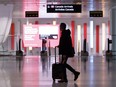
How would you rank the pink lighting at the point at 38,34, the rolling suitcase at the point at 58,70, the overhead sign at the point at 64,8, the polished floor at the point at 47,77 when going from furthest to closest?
the pink lighting at the point at 38,34 < the overhead sign at the point at 64,8 < the rolling suitcase at the point at 58,70 < the polished floor at the point at 47,77

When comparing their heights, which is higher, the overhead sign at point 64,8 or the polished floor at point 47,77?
the overhead sign at point 64,8

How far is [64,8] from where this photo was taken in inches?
1071

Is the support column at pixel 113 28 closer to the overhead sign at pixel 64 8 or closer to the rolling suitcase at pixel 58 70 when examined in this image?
the overhead sign at pixel 64 8

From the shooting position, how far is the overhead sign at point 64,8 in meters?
26.7

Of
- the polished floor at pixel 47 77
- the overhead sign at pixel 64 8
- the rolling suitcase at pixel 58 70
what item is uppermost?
the overhead sign at pixel 64 8

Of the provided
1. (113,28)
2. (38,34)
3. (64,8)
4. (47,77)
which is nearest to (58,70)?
(47,77)

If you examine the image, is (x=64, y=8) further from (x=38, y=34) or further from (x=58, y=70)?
(x=58, y=70)

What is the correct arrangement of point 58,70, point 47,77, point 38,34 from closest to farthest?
point 58,70, point 47,77, point 38,34

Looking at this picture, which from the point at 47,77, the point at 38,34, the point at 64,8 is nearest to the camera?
the point at 47,77

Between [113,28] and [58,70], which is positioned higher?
[113,28]

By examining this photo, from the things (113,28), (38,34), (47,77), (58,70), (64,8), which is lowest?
(47,77)

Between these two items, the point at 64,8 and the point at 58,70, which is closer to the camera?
the point at 58,70

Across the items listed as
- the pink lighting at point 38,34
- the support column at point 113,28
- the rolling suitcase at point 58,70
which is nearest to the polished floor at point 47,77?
the rolling suitcase at point 58,70

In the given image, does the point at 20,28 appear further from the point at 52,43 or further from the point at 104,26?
the point at 104,26
